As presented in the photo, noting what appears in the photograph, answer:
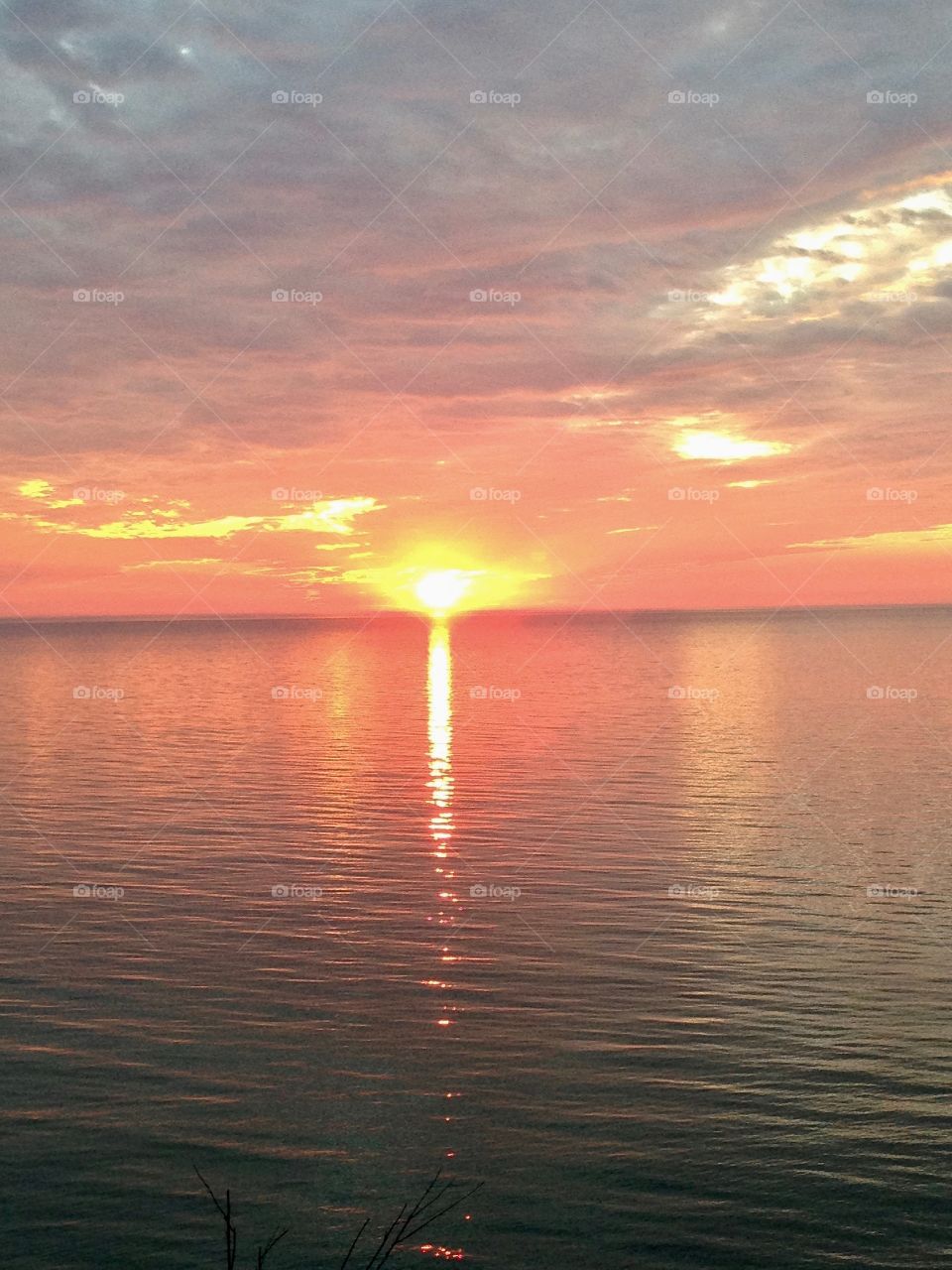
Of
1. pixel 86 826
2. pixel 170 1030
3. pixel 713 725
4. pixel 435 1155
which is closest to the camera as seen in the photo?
pixel 435 1155

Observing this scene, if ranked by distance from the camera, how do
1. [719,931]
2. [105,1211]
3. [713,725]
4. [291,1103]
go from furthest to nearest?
[713,725] < [719,931] < [291,1103] < [105,1211]

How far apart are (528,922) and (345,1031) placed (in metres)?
12.1

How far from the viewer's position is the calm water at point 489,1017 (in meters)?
23.2

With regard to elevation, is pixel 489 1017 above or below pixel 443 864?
below

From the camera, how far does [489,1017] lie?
3384cm

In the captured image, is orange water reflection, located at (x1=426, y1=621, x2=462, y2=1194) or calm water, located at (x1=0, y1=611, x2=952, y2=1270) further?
orange water reflection, located at (x1=426, y1=621, x2=462, y2=1194)

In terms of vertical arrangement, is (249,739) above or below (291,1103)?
above

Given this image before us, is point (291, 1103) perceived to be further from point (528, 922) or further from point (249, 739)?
point (249, 739)

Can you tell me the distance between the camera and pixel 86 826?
6144 centimetres

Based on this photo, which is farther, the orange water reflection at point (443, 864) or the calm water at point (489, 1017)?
the orange water reflection at point (443, 864)

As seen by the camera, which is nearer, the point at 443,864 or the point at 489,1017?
the point at 489,1017

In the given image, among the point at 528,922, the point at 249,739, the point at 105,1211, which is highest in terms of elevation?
the point at 249,739

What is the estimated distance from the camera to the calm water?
23.2 metres

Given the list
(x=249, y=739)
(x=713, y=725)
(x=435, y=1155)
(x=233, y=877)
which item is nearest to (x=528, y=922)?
(x=233, y=877)
